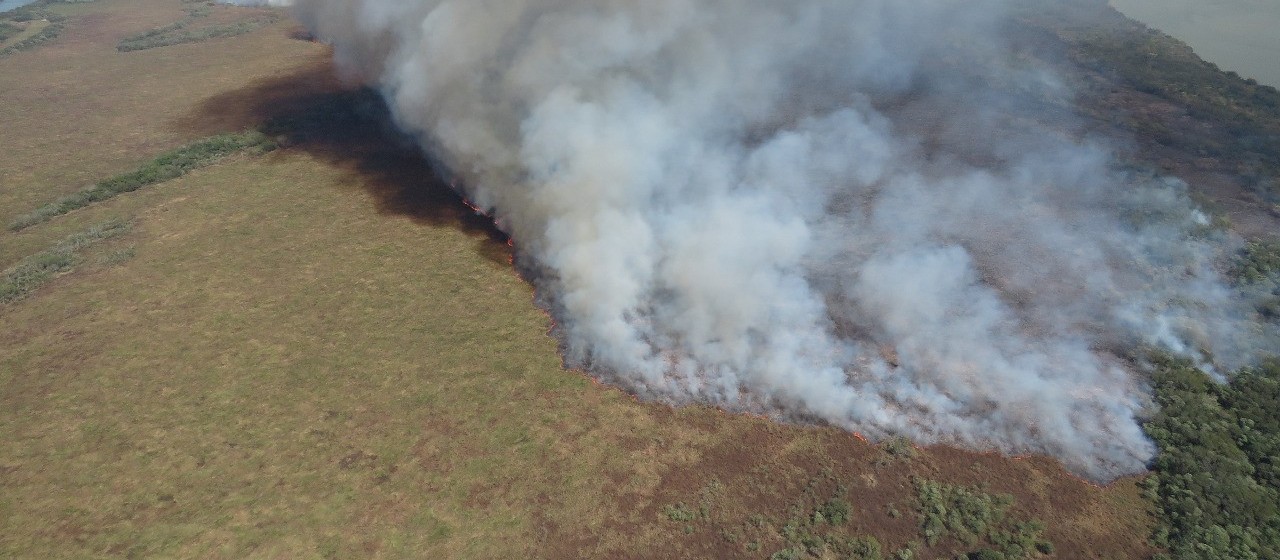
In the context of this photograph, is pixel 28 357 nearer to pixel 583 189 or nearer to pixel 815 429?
pixel 583 189

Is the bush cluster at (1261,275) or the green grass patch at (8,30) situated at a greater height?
the bush cluster at (1261,275)

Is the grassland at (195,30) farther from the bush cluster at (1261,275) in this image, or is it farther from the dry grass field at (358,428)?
the bush cluster at (1261,275)

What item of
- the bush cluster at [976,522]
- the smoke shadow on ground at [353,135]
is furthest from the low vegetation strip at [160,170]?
the bush cluster at [976,522]

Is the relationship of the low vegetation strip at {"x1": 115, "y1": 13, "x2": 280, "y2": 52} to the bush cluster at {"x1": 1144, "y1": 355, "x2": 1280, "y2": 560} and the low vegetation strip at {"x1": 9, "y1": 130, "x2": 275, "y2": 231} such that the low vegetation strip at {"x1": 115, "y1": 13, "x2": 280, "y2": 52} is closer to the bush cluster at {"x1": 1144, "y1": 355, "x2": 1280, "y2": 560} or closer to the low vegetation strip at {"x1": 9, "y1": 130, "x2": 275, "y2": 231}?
the low vegetation strip at {"x1": 9, "y1": 130, "x2": 275, "y2": 231}

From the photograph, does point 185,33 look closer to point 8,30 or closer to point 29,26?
point 8,30

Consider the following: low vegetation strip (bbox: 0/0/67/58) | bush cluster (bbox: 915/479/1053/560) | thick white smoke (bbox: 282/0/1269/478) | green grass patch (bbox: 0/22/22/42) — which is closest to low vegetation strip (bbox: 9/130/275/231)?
thick white smoke (bbox: 282/0/1269/478)
